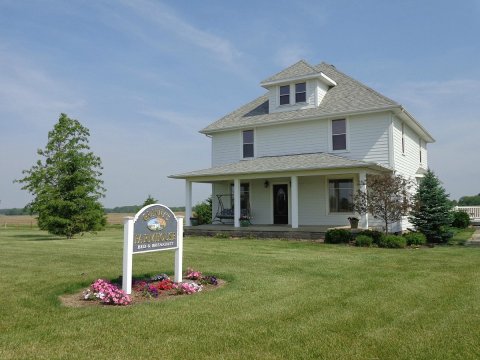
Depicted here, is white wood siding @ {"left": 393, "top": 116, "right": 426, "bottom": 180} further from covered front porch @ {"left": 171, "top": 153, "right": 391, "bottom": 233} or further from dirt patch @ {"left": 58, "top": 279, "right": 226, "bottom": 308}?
dirt patch @ {"left": 58, "top": 279, "right": 226, "bottom": 308}

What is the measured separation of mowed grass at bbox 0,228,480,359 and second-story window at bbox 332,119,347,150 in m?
10.2

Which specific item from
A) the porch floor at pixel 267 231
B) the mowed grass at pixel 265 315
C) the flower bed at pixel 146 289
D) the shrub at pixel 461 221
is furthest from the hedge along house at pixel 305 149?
the flower bed at pixel 146 289

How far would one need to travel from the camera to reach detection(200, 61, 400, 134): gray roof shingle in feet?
66.9

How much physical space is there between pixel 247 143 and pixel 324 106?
4.53 metres

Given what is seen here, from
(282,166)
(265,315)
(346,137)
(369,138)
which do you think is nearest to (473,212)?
(369,138)

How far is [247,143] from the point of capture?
23.8 m

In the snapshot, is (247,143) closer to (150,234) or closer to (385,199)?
(385,199)

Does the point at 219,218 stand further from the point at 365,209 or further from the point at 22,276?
the point at 22,276

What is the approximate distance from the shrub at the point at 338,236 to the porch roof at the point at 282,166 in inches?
101

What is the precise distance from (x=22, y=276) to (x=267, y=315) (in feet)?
19.5

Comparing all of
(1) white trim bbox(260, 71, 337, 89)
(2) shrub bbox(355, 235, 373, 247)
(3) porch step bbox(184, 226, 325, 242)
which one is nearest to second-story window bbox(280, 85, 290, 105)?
(1) white trim bbox(260, 71, 337, 89)

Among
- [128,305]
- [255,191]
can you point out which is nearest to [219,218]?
[255,191]

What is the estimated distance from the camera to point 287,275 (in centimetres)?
966

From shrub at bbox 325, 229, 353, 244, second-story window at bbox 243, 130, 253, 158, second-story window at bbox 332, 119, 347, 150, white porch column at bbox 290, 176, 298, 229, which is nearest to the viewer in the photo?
shrub at bbox 325, 229, 353, 244
